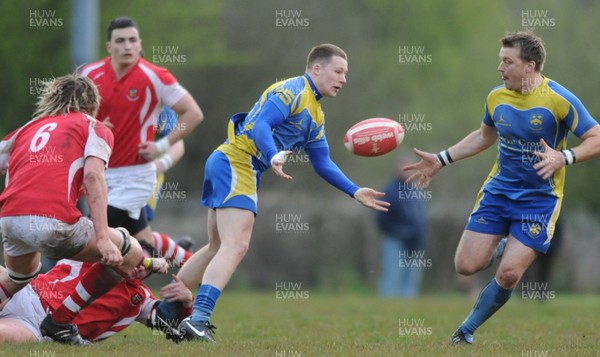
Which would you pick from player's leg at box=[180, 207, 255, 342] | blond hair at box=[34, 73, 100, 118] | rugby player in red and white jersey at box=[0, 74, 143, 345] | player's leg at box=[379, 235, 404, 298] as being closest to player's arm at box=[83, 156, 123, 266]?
rugby player in red and white jersey at box=[0, 74, 143, 345]

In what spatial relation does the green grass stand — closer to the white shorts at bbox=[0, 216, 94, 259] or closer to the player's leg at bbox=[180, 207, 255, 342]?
the player's leg at bbox=[180, 207, 255, 342]

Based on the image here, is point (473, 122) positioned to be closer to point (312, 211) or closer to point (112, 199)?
point (312, 211)

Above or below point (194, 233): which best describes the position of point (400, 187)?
above

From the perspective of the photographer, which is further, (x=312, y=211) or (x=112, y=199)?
(x=312, y=211)

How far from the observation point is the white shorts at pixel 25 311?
7.49m

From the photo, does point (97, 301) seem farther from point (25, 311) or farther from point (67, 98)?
point (67, 98)

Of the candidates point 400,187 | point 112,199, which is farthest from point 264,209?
point 112,199

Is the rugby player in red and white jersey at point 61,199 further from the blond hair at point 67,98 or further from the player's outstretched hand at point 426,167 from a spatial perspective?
the player's outstretched hand at point 426,167

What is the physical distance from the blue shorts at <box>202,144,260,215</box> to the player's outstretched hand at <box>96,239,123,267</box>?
3.58 feet

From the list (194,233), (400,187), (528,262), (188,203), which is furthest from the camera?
(188,203)

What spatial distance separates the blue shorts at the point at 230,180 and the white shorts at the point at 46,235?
3.69 feet

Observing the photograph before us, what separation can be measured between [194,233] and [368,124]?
43.1 feet

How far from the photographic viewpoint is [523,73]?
768 centimetres

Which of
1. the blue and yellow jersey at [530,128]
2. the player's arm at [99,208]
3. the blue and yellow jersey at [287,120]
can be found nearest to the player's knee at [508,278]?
the blue and yellow jersey at [530,128]
